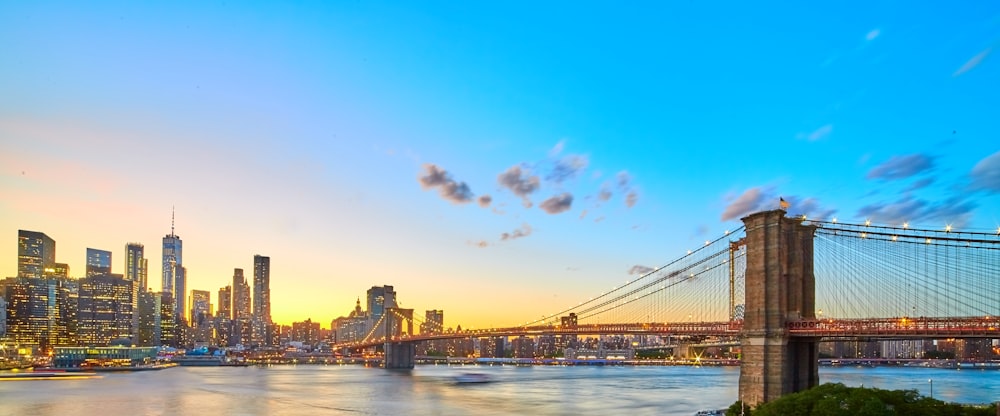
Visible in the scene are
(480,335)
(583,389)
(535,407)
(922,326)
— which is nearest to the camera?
(922,326)

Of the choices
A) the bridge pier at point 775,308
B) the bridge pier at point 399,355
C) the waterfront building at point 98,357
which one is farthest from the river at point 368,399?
the waterfront building at point 98,357

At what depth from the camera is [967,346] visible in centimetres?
19562

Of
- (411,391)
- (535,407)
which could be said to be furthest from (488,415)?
(411,391)

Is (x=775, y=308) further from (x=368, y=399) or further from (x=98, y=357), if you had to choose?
(x=98, y=357)

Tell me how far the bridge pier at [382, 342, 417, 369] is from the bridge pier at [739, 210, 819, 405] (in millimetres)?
111605

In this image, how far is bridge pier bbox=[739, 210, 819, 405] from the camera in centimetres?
3797

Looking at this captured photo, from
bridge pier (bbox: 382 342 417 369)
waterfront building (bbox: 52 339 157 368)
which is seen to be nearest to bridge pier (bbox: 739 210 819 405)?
bridge pier (bbox: 382 342 417 369)

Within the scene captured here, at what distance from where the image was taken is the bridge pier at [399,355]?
144875mm

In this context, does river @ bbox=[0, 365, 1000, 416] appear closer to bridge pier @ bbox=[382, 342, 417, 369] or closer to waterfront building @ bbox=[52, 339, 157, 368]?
bridge pier @ bbox=[382, 342, 417, 369]

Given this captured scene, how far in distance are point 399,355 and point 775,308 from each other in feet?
380

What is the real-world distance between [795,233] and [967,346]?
7505 inches

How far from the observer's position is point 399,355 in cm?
14700

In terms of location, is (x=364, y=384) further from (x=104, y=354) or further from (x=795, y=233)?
(x=104, y=354)

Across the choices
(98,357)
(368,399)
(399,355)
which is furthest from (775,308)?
(98,357)
